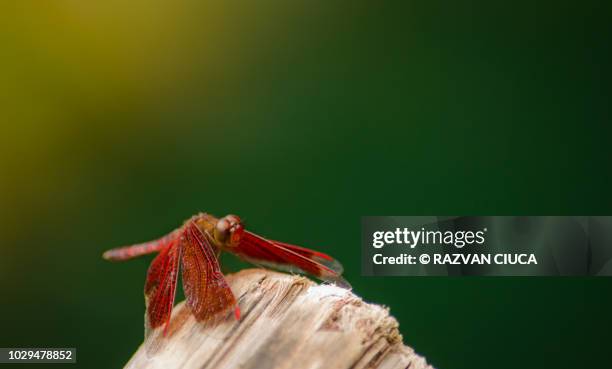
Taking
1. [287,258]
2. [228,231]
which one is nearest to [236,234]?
[228,231]

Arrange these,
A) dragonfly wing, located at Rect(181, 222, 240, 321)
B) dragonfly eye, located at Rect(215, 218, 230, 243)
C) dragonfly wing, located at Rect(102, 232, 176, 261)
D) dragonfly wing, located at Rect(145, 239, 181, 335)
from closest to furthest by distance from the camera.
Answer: dragonfly wing, located at Rect(181, 222, 240, 321) → dragonfly wing, located at Rect(145, 239, 181, 335) → dragonfly eye, located at Rect(215, 218, 230, 243) → dragonfly wing, located at Rect(102, 232, 176, 261)

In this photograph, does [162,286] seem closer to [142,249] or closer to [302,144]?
[142,249]

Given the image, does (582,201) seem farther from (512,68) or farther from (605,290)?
(512,68)

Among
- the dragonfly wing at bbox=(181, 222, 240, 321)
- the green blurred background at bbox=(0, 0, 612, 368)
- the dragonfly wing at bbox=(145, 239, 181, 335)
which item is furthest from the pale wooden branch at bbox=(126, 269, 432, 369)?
the green blurred background at bbox=(0, 0, 612, 368)

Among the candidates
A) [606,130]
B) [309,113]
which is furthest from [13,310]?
[606,130]

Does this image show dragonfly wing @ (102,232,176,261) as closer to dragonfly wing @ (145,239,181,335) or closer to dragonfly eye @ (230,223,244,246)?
dragonfly wing @ (145,239,181,335)

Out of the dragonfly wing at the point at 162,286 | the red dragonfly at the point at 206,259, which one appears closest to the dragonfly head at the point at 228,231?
the red dragonfly at the point at 206,259

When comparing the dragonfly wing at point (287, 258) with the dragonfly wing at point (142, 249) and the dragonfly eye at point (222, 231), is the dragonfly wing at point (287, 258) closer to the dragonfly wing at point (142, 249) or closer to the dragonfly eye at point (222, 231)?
the dragonfly eye at point (222, 231)

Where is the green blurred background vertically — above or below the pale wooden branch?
above
